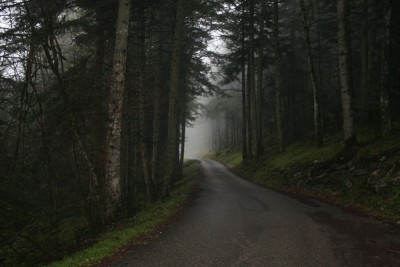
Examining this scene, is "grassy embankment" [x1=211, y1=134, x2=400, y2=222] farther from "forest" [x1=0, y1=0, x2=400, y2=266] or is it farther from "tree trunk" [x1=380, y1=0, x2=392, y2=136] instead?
"forest" [x1=0, y1=0, x2=400, y2=266]

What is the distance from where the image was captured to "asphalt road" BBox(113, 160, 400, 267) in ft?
20.9

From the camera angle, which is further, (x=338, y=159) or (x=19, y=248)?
(x=338, y=159)

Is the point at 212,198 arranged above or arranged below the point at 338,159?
below

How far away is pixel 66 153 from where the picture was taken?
11.9 meters

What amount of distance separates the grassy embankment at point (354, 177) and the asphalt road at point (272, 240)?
3.61 ft

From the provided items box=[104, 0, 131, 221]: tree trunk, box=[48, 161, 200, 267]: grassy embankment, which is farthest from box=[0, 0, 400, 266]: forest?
box=[48, 161, 200, 267]: grassy embankment

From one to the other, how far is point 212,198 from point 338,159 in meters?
5.81

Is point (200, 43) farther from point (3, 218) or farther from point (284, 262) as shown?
point (284, 262)

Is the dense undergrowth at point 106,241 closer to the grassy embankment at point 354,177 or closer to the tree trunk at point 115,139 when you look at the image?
the tree trunk at point 115,139

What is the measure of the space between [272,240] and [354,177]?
7.02 m

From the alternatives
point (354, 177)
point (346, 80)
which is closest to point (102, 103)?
point (354, 177)

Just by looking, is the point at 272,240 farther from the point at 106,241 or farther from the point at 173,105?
the point at 173,105

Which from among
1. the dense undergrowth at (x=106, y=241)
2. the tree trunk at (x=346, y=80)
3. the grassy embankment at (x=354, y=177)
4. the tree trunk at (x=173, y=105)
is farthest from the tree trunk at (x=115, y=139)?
the tree trunk at (x=346, y=80)

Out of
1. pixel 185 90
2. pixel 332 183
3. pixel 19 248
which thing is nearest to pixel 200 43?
pixel 185 90
